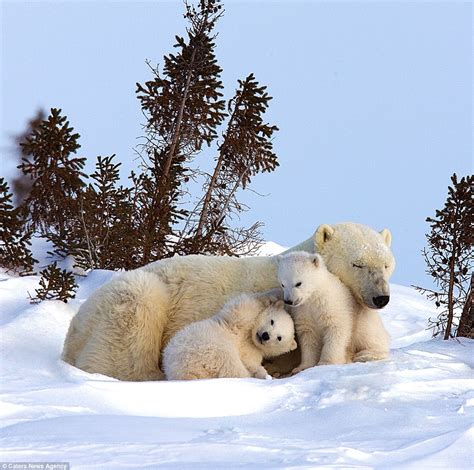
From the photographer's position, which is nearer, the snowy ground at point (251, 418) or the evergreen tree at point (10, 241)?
the snowy ground at point (251, 418)

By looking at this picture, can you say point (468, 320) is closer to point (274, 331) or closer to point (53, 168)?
point (274, 331)

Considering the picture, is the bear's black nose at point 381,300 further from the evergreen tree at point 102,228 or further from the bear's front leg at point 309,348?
the evergreen tree at point 102,228

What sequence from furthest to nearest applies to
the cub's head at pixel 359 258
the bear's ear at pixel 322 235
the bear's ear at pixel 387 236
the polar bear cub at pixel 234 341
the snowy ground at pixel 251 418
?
the bear's ear at pixel 387 236 → the bear's ear at pixel 322 235 → the cub's head at pixel 359 258 → the polar bear cub at pixel 234 341 → the snowy ground at pixel 251 418

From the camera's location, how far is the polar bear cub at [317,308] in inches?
219

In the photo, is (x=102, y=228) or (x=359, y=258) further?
(x=102, y=228)

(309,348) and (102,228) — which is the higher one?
(102,228)

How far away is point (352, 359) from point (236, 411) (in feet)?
5.52

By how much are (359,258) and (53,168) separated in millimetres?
8138

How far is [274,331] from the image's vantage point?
5.53m

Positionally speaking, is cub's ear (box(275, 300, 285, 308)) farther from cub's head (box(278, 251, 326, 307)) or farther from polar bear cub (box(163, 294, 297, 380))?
cub's head (box(278, 251, 326, 307))

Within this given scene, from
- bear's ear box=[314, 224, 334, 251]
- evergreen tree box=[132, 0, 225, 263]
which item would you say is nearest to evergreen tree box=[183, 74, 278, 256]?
evergreen tree box=[132, 0, 225, 263]

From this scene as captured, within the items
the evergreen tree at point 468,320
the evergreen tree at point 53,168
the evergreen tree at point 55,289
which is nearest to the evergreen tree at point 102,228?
the evergreen tree at point 53,168

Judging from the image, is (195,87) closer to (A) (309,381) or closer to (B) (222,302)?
(B) (222,302)

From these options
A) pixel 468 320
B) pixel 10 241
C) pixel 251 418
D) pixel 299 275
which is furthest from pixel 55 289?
pixel 251 418
